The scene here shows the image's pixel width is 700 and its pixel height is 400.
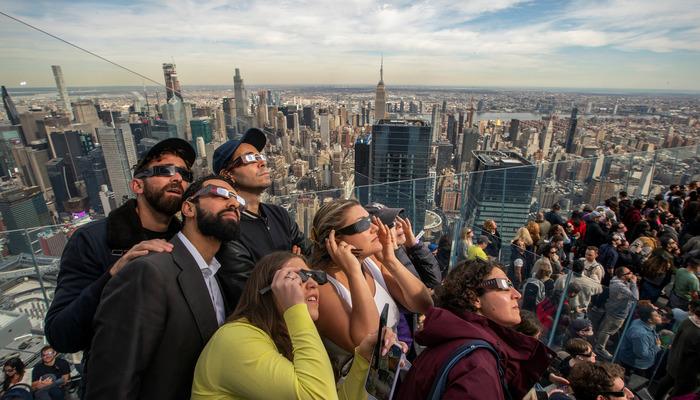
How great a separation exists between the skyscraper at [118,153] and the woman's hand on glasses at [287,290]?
4.88 metres

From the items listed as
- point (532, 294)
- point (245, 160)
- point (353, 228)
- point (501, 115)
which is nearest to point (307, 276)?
point (353, 228)

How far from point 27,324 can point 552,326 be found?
5.99 m

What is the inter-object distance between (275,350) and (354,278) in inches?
21.9

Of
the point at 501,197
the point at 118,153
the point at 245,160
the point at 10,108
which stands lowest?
the point at 501,197

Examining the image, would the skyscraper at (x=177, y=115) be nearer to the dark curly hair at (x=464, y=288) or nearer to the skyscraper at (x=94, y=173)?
the skyscraper at (x=94, y=173)

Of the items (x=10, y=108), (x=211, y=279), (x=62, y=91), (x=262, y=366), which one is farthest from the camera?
(x=62, y=91)

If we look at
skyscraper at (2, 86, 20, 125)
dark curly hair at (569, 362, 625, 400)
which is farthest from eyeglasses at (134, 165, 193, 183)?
skyscraper at (2, 86, 20, 125)

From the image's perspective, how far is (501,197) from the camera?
6656 mm

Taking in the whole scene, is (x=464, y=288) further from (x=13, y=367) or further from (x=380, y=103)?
(x=380, y=103)

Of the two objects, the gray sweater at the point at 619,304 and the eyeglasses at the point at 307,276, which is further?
the gray sweater at the point at 619,304

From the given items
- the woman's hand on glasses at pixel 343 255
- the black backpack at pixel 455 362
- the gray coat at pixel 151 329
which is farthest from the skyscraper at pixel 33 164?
the black backpack at pixel 455 362

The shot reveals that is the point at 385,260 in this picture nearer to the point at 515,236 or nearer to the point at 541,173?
the point at 515,236

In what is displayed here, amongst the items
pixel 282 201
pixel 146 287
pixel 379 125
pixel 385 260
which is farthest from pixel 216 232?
pixel 379 125

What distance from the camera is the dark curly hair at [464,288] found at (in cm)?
167
